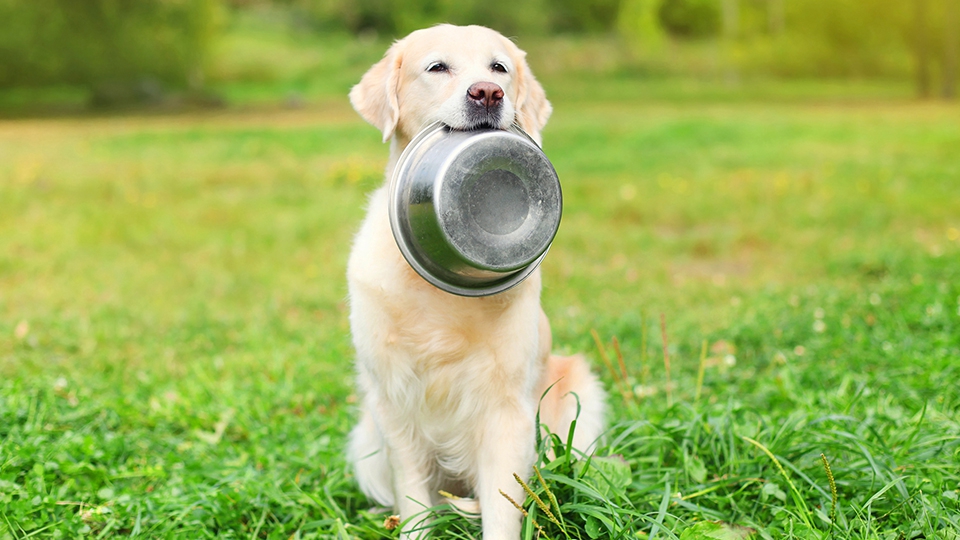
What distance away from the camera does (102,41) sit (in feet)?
57.3

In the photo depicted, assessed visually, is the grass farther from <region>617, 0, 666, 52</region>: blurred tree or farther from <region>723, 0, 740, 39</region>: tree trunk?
<region>617, 0, 666, 52</region>: blurred tree

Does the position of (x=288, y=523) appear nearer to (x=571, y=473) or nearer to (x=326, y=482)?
(x=326, y=482)

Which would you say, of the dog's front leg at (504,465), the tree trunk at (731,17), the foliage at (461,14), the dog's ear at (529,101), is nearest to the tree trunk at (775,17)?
the tree trunk at (731,17)

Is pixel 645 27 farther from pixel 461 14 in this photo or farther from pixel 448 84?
pixel 448 84

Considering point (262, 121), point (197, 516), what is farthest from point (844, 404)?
point (262, 121)

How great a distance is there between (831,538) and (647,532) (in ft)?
1.83

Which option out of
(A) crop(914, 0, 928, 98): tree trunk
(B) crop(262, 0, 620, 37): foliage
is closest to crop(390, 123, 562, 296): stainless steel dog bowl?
(B) crop(262, 0, 620, 37): foliage

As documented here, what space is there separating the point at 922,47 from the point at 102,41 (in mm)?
18205

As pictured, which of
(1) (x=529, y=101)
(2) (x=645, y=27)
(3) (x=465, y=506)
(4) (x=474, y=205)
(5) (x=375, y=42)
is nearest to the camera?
(4) (x=474, y=205)

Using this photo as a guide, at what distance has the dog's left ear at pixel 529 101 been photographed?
286 centimetres

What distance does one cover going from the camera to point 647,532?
8.60 feet

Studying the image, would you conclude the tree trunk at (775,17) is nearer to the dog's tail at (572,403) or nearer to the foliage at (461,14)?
the foliage at (461,14)

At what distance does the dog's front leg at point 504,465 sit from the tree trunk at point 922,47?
18916mm

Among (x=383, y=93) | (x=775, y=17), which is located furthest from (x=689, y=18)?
(x=383, y=93)
